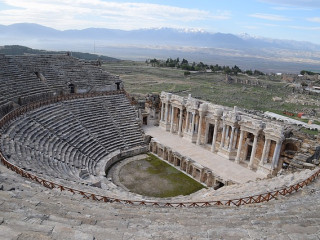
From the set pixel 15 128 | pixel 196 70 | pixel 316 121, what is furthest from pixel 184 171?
pixel 196 70

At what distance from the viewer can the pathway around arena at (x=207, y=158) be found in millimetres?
23891

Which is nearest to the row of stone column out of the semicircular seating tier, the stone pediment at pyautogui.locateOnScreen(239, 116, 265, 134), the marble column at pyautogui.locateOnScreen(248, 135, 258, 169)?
the marble column at pyautogui.locateOnScreen(248, 135, 258, 169)

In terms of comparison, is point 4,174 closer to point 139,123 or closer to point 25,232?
point 25,232

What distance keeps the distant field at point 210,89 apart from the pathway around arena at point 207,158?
31.1 meters

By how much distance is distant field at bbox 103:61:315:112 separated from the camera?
6475 cm

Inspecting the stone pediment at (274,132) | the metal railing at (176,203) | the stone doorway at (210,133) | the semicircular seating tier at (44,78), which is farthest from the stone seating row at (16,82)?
the stone pediment at (274,132)

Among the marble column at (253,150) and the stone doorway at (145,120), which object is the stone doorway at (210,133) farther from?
the stone doorway at (145,120)

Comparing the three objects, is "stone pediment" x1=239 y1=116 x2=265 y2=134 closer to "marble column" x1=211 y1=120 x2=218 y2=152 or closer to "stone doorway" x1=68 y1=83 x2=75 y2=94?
"marble column" x1=211 y1=120 x2=218 y2=152

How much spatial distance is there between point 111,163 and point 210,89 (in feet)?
192

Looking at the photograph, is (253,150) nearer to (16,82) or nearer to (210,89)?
(16,82)

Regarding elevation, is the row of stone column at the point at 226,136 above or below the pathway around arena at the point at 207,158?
above

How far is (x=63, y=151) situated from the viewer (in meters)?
22.2

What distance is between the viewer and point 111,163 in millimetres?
25578

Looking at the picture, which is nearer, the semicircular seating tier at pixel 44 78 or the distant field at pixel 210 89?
the semicircular seating tier at pixel 44 78
